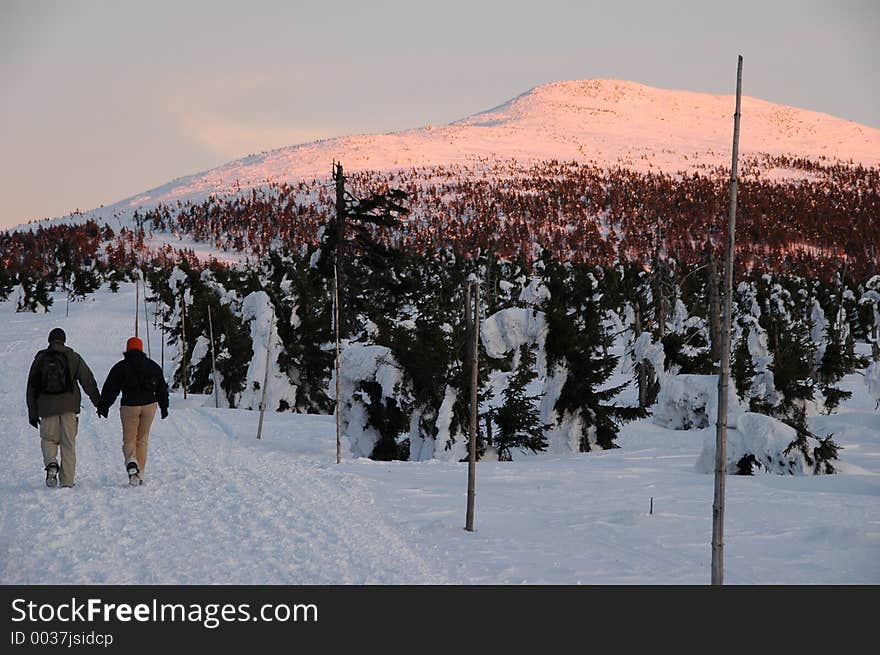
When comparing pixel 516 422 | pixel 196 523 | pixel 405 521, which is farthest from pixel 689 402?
pixel 196 523

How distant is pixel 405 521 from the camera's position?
927 centimetres

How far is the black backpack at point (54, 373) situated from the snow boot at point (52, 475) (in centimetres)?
88

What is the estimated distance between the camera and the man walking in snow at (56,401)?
33.1 feet

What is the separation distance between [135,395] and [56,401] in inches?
34.7

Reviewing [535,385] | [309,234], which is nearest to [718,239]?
[309,234]

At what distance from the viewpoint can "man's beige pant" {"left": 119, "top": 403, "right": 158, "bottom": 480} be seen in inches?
409

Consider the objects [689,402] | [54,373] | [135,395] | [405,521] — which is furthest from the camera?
[689,402]

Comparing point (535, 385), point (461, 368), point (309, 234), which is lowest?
point (535, 385)

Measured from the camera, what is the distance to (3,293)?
106m

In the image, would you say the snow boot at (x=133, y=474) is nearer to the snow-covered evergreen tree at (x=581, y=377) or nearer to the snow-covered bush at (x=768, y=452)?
the snow-covered bush at (x=768, y=452)

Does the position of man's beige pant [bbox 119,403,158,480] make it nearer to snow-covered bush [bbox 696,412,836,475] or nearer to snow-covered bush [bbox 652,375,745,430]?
snow-covered bush [bbox 696,412,836,475]

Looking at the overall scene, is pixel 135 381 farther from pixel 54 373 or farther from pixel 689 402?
pixel 689 402
